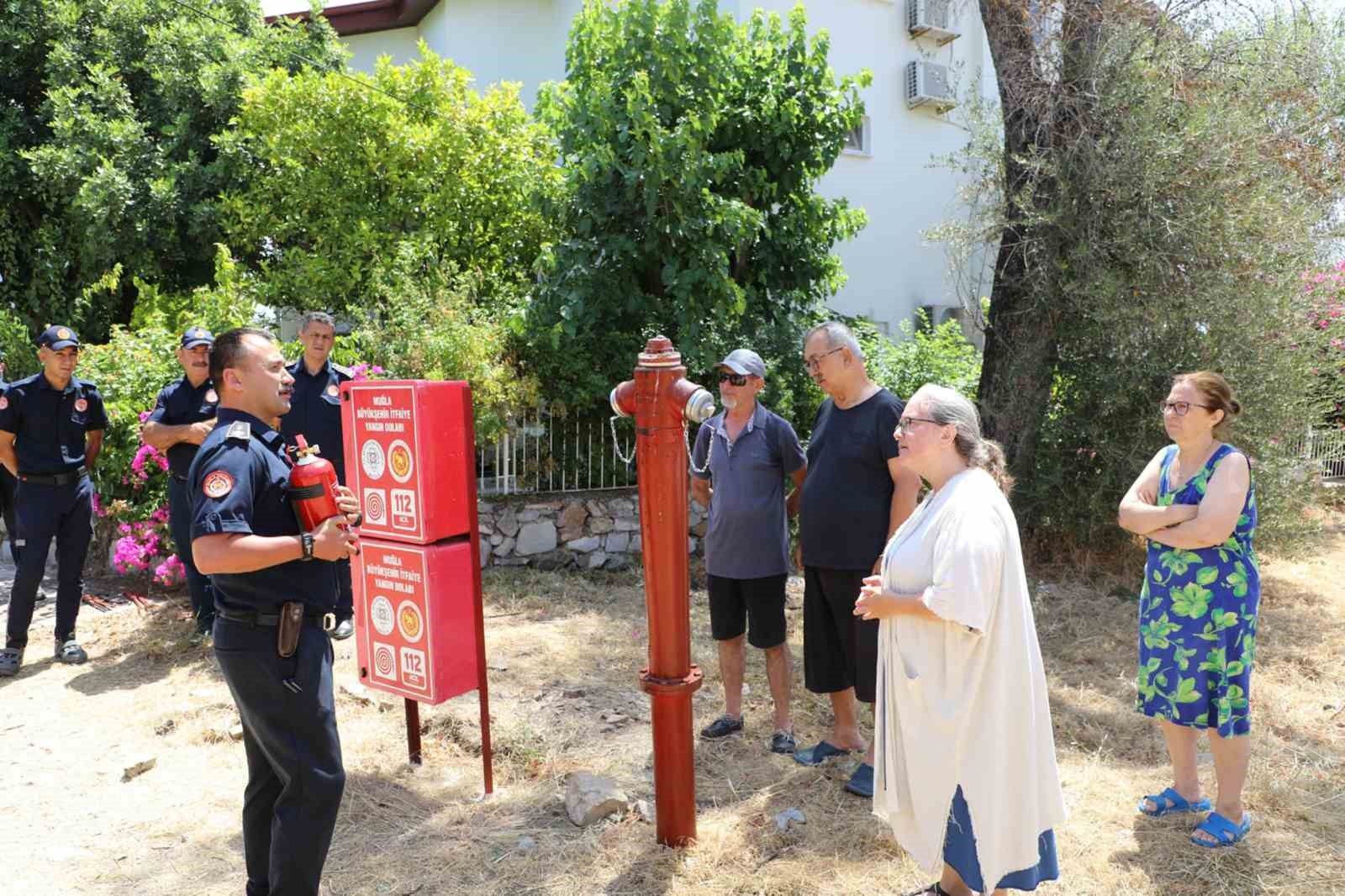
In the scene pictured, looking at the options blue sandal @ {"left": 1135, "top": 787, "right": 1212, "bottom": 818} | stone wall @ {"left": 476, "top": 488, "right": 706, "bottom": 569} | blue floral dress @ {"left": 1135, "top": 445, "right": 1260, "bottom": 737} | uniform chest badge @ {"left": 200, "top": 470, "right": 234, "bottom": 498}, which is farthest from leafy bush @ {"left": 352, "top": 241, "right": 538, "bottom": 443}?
blue sandal @ {"left": 1135, "top": 787, "right": 1212, "bottom": 818}

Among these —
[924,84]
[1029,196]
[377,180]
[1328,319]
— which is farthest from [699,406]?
[924,84]

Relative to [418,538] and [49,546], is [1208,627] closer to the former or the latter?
[418,538]

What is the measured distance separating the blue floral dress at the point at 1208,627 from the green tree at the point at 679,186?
471cm

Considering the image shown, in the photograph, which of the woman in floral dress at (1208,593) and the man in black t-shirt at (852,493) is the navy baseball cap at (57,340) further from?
the woman in floral dress at (1208,593)

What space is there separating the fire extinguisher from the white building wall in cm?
1165

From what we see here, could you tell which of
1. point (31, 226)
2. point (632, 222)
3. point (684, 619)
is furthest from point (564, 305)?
point (31, 226)

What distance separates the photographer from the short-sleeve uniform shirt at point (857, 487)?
11.8ft

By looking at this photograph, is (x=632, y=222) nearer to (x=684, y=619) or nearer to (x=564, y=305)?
(x=564, y=305)

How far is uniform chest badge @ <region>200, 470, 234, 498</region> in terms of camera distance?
2.39 metres

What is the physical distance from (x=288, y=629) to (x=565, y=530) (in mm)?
5332

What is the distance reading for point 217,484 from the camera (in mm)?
2402

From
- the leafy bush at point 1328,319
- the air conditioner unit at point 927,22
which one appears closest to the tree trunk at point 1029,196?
the leafy bush at point 1328,319

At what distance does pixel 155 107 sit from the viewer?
11.1m

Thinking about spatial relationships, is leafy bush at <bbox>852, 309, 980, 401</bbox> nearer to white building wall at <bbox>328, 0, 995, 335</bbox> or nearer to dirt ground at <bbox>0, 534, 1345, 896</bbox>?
dirt ground at <bbox>0, 534, 1345, 896</bbox>
